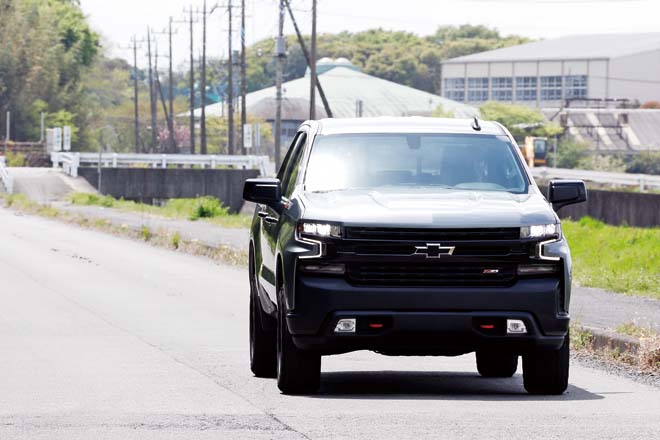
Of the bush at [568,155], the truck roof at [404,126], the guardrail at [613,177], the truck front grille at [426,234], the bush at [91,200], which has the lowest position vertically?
the bush at [568,155]

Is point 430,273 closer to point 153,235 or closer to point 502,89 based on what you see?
point 153,235

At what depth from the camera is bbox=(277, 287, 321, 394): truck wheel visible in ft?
34.3

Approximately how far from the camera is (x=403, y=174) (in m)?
11.2

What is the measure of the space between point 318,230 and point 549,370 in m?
1.82

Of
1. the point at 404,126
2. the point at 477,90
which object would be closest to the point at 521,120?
the point at 477,90

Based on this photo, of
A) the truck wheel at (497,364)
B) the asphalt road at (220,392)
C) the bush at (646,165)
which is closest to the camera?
the asphalt road at (220,392)

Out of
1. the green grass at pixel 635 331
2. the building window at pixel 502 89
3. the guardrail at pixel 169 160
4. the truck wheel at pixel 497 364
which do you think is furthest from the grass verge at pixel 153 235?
the building window at pixel 502 89

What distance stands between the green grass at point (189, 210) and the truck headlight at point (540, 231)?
103 ft

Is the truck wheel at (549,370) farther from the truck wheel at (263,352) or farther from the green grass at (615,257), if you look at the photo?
the green grass at (615,257)

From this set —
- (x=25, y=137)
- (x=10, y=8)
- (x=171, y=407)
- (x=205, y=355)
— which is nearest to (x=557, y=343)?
(x=171, y=407)

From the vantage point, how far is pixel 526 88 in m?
173

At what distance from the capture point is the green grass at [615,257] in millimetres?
20844

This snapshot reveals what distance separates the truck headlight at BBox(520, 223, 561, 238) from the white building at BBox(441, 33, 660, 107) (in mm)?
154824

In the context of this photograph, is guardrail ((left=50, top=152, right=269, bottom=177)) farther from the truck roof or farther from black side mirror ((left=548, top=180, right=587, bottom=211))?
black side mirror ((left=548, top=180, right=587, bottom=211))
